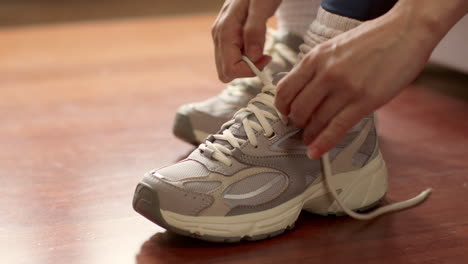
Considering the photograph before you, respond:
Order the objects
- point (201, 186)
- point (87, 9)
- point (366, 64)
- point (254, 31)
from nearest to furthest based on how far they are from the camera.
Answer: point (366, 64)
point (201, 186)
point (254, 31)
point (87, 9)

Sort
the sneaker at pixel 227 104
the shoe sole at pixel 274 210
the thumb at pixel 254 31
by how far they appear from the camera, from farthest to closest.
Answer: the sneaker at pixel 227 104 → the thumb at pixel 254 31 → the shoe sole at pixel 274 210

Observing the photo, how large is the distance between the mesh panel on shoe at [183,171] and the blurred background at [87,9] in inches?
83.0

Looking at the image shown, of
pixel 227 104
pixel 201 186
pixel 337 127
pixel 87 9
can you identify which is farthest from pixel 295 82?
pixel 87 9

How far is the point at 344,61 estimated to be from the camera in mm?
606

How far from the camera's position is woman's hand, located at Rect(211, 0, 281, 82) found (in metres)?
0.83

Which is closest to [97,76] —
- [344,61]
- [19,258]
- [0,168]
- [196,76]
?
[196,76]

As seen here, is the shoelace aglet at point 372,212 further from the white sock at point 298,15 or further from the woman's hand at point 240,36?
the white sock at point 298,15

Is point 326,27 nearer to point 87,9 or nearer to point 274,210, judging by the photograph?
point 274,210

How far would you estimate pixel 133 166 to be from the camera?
101 cm

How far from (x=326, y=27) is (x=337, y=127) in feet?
0.55

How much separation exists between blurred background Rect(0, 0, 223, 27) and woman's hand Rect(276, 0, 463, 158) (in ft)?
7.37

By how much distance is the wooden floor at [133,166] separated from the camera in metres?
0.72

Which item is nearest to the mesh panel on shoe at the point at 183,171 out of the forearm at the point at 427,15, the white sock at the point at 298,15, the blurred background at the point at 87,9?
the forearm at the point at 427,15

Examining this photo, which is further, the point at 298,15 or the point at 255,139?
the point at 298,15
